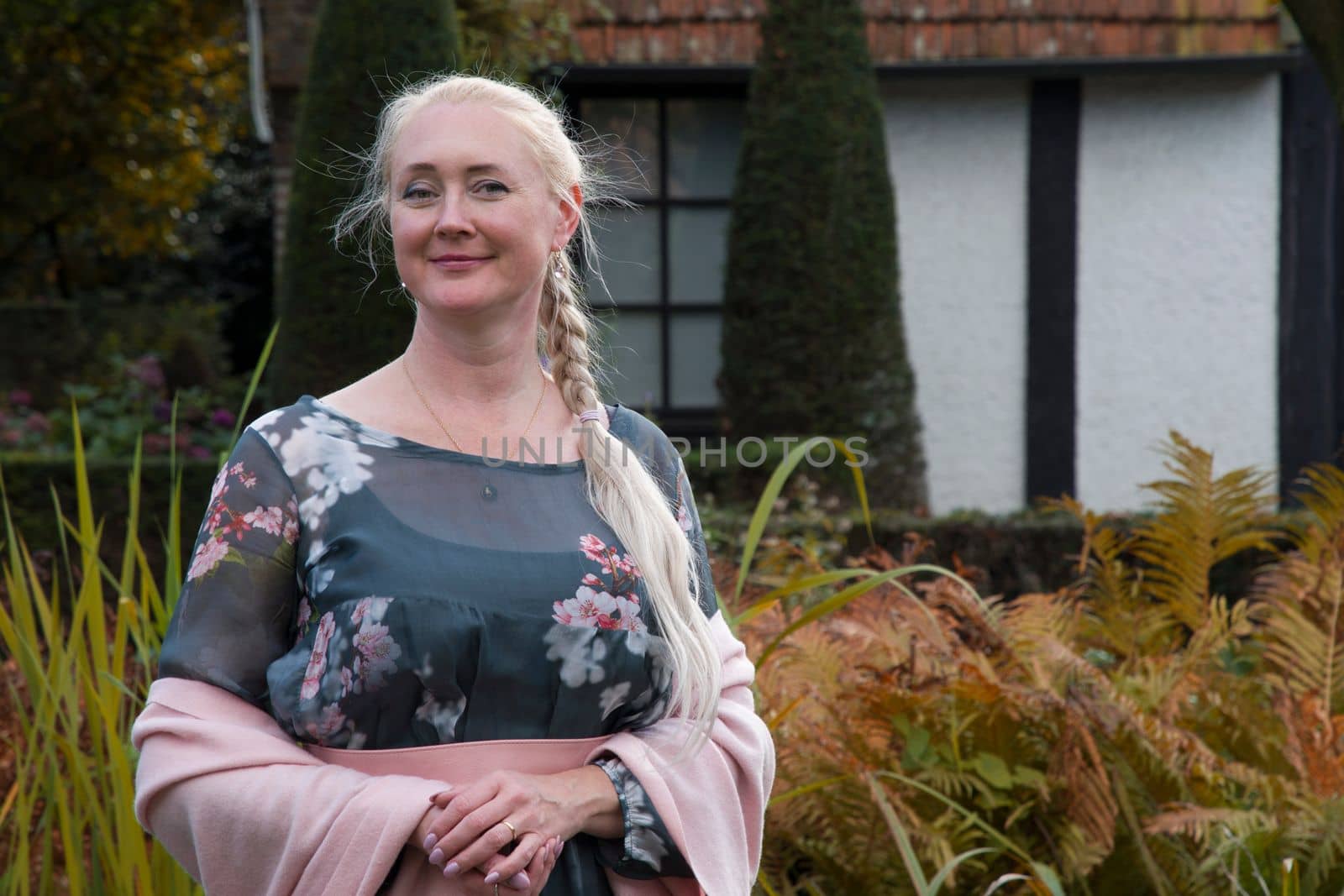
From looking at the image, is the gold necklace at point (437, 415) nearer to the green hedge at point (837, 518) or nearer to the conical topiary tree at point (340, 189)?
the green hedge at point (837, 518)

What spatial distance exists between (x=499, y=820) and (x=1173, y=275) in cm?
763

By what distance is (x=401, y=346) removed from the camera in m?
6.34

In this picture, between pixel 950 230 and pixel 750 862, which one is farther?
pixel 950 230

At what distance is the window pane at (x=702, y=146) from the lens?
8453mm

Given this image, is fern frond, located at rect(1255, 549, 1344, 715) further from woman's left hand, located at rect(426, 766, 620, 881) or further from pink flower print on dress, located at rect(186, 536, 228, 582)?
pink flower print on dress, located at rect(186, 536, 228, 582)

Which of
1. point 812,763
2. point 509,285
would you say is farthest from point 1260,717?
point 509,285

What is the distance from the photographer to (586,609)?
65.3 inches

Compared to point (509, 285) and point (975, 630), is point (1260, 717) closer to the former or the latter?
point (975, 630)

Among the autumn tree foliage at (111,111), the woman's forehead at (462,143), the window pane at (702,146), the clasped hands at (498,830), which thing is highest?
the autumn tree foliage at (111,111)

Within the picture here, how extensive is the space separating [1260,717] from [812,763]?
1.09 metres

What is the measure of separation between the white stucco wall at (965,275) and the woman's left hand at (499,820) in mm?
6872

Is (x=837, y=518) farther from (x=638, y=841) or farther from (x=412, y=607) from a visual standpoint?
(x=412, y=607)

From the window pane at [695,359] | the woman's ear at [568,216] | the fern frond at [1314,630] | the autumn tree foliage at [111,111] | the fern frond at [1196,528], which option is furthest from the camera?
the autumn tree foliage at [111,111]

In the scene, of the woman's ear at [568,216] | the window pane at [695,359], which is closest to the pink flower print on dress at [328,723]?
the woman's ear at [568,216]
